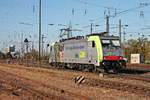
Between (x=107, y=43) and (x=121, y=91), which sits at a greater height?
(x=107, y=43)

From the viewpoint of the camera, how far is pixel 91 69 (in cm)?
3272

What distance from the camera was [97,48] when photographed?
99.8ft

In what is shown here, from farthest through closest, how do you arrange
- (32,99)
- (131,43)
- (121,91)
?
(131,43) < (121,91) < (32,99)

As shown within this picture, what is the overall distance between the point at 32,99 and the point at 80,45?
20029 mm

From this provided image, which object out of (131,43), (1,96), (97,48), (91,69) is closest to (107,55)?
(97,48)

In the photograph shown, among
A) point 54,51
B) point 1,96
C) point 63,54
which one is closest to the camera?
Result: point 1,96

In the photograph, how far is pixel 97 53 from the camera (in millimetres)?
30344

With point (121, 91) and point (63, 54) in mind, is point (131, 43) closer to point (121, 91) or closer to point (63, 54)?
point (63, 54)

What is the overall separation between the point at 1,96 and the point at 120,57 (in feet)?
52.6

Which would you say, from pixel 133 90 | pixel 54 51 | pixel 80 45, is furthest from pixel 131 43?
pixel 133 90

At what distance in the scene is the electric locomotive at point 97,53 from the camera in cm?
3020

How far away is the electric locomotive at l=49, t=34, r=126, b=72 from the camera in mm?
30203

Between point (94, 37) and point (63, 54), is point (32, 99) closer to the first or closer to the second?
point (94, 37)

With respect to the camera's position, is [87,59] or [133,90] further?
[87,59]
